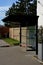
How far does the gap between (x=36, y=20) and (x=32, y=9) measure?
30059 millimetres

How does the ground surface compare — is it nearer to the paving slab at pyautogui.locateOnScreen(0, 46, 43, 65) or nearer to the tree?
the paving slab at pyautogui.locateOnScreen(0, 46, 43, 65)

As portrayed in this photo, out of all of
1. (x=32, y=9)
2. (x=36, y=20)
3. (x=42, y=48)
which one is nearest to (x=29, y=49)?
(x=36, y=20)

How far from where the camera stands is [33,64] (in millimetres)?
13820

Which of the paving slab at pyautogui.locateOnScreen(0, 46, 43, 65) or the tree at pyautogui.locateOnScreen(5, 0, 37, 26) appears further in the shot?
the tree at pyautogui.locateOnScreen(5, 0, 37, 26)

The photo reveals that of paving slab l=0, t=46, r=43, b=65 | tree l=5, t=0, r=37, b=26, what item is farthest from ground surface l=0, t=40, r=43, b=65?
tree l=5, t=0, r=37, b=26

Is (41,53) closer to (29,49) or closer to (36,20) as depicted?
(36,20)

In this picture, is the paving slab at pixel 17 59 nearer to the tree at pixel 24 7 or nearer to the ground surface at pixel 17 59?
the ground surface at pixel 17 59

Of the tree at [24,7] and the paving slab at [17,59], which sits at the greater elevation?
the tree at [24,7]

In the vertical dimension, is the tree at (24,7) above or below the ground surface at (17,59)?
above

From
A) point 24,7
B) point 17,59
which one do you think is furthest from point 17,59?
point 24,7

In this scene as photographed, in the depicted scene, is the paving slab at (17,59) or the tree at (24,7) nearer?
the paving slab at (17,59)

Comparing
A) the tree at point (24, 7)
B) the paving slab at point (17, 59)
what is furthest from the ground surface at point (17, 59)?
the tree at point (24, 7)

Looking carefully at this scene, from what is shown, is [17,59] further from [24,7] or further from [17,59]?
[24,7]

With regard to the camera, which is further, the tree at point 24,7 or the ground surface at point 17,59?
the tree at point 24,7
